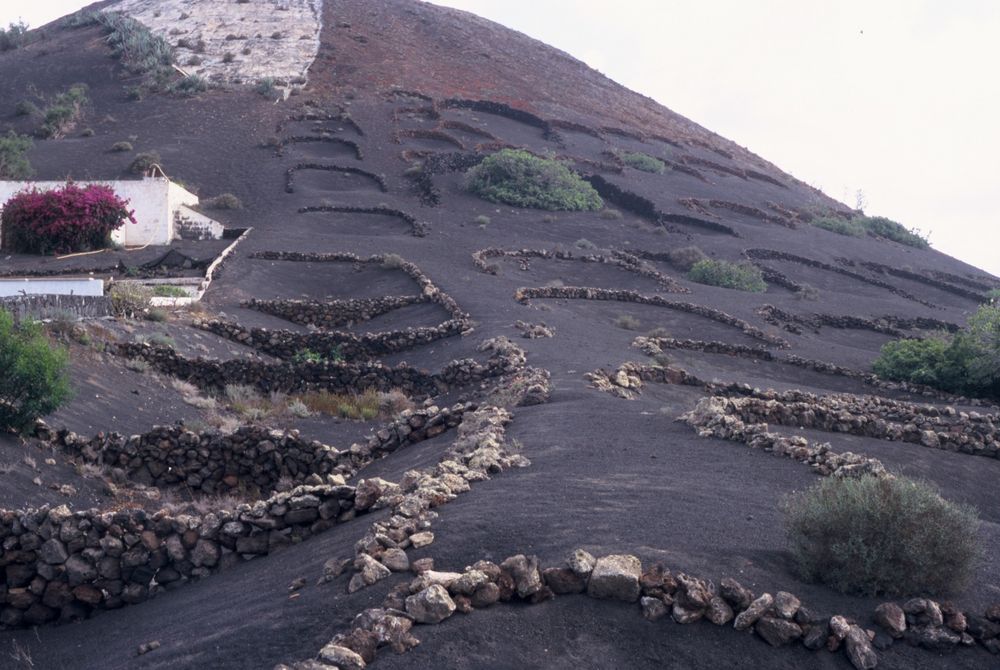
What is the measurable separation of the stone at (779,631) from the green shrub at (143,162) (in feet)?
143

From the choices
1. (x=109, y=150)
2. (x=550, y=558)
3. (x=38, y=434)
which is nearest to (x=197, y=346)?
(x=38, y=434)

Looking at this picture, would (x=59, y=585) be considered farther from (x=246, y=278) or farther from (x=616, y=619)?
(x=246, y=278)

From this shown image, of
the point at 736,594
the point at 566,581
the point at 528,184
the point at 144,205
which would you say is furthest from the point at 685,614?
the point at 528,184

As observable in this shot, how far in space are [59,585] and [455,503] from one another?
133 inches

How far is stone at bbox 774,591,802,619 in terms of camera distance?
543 cm

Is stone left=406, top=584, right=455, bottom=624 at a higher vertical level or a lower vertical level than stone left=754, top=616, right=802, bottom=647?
lower

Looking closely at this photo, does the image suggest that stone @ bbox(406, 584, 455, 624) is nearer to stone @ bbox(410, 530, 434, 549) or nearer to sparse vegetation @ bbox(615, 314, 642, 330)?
stone @ bbox(410, 530, 434, 549)

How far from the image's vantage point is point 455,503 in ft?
25.4

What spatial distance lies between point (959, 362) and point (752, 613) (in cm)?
1947

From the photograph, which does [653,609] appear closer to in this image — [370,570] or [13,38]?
[370,570]

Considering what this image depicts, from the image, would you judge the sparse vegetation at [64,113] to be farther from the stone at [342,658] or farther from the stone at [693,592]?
the stone at [693,592]

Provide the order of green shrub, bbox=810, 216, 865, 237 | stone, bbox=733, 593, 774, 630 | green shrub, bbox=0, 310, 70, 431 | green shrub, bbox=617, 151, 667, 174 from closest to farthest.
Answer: stone, bbox=733, 593, 774, 630 < green shrub, bbox=0, 310, 70, 431 < green shrub, bbox=810, 216, 865, 237 < green shrub, bbox=617, 151, 667, 174

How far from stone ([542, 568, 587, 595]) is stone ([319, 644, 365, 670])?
1.27m

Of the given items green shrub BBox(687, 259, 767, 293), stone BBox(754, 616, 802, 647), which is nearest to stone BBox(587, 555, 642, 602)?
stone BBox(754, 616, 802, 647)
